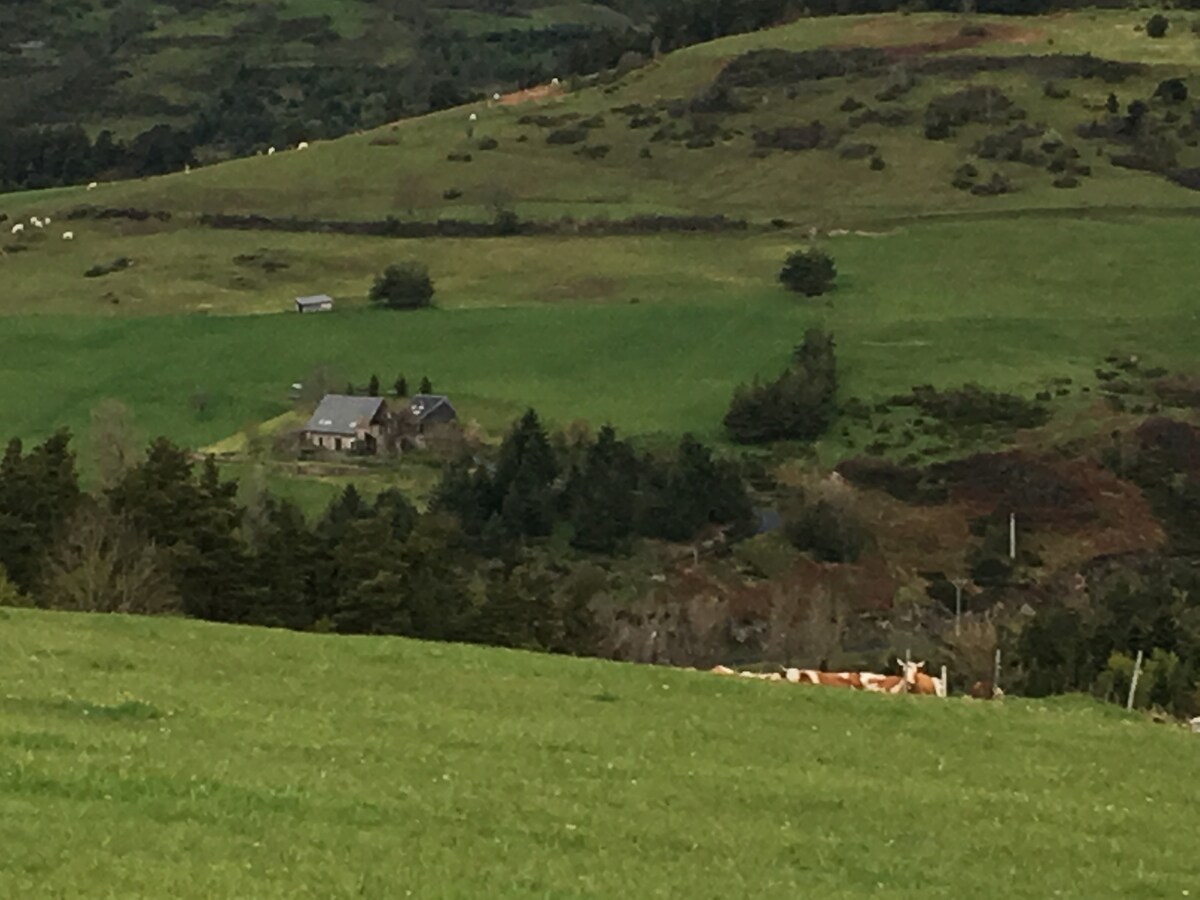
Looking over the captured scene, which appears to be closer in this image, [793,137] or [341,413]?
[341,413]

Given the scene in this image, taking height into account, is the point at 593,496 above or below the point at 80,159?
below

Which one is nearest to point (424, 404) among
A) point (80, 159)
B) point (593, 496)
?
point (593, 496)

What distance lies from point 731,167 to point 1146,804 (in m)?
96.7

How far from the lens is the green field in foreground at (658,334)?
Result: 255 ft

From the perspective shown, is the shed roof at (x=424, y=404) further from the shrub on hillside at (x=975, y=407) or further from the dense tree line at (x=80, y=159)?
the dense tree line at (x=80, y=159)

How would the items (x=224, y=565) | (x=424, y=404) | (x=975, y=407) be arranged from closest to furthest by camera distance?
(x=224, y=565) → (x=424, y=404) → (x=975, y=407)

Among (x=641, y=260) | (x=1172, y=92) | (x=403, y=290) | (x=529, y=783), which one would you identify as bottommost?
(x=641, y=260)

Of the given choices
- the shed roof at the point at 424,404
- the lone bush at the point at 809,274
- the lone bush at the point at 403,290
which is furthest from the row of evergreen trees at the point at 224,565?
the lone bush at the point at 809,274

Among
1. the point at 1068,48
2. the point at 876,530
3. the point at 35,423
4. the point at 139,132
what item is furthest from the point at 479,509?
the point at 139,132

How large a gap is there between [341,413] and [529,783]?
188 ft

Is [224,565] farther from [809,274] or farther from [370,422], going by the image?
[809,274]

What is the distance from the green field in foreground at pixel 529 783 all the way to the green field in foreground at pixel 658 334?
5026 cm

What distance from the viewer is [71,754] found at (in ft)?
50.6

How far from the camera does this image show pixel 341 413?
238 feet
